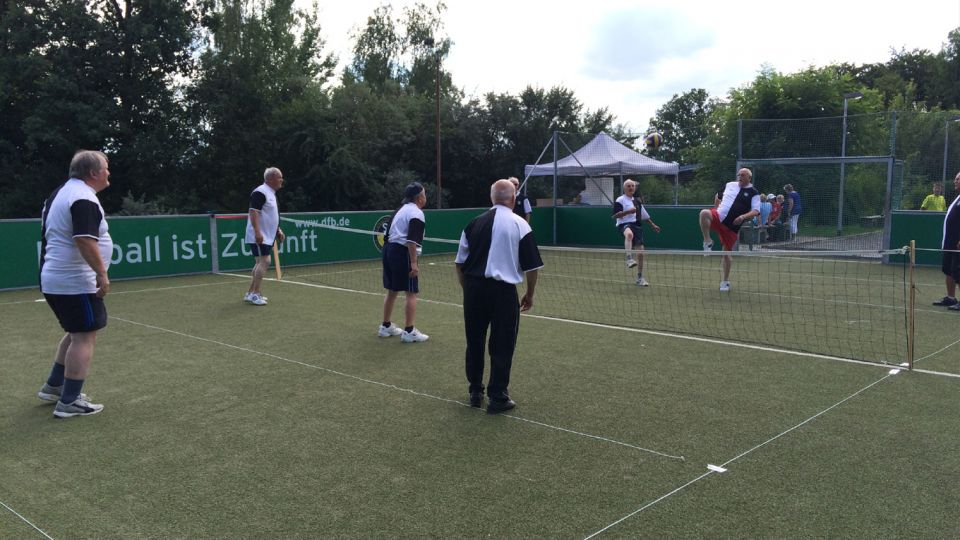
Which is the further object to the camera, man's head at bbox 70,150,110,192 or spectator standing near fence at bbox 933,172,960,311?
spectator standing near fence at bbox 933,172,960,311

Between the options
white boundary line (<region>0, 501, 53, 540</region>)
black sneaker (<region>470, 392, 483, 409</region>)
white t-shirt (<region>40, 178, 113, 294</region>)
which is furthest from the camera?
black sneaker (<region>470, 392, 483, 409</region>)

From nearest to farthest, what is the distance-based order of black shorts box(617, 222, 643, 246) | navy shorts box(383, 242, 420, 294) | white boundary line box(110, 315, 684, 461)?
white boundary line box(110, 315, 684, 461) < navy shorts box(383, 242, 420, 294) < black shorts box(617, 222, 643, 246)

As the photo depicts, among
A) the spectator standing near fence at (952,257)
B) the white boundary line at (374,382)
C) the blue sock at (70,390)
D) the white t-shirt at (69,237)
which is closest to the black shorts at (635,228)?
the spectator standing near fence at (952,257)

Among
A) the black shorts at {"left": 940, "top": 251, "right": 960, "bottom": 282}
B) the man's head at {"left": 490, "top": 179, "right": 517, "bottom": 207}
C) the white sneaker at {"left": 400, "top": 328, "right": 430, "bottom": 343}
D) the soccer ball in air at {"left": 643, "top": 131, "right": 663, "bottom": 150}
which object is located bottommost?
the white sneaker at {"left": 400, "top": 328, "right": 430, "bottom": 343}

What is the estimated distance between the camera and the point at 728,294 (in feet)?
38.1

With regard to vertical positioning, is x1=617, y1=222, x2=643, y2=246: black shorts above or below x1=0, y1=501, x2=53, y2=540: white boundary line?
above

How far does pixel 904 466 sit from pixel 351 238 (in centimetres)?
1358

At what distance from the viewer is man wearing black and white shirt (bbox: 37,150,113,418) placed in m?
5.03

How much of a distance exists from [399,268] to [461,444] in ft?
11.1

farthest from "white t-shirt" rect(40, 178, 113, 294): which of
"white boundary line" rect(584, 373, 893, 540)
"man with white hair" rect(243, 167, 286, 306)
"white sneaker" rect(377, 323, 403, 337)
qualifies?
"man with white hair" rect(243, 167, 286, 306)

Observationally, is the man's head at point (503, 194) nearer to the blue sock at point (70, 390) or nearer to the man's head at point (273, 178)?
A: the blue sock at point (70, 390)

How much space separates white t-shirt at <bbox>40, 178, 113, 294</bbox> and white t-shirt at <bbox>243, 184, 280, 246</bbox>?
16.2 feet

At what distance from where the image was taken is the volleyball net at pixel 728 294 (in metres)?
8.26

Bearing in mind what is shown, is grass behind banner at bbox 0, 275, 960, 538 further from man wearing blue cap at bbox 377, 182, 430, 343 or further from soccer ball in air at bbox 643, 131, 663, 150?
soccer ball in air at bbox 643, 131, 663, 150
